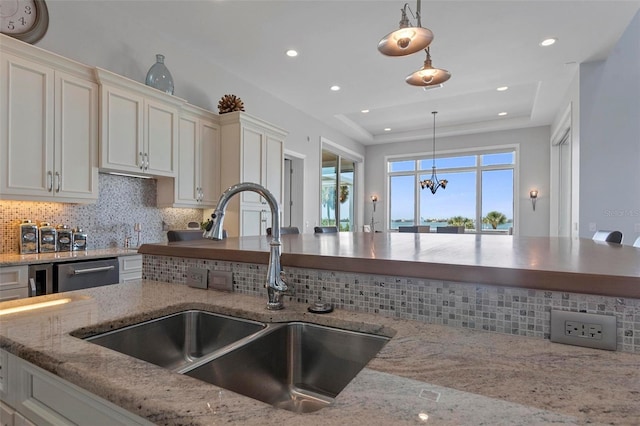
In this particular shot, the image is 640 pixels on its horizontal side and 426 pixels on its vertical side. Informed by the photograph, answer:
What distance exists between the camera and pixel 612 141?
386cm

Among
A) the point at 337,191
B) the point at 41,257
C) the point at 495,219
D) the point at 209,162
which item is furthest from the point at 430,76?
the point at 495,219

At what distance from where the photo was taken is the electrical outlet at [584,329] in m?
0.63

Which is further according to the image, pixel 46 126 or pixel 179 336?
pixel 46 126

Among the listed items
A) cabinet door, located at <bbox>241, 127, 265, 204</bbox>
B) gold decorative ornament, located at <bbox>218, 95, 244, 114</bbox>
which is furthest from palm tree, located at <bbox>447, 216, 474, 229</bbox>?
gold decorative ornament, located at <bbox>218, 95, 244, 114</bbox>

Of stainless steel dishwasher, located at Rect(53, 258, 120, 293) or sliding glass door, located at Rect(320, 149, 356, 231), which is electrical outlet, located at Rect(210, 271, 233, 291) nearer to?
stainless steel dishwasher, located at Rect(53, 258, 120, 293)

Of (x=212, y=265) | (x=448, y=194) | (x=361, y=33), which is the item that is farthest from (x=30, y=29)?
(x=448, y=194)

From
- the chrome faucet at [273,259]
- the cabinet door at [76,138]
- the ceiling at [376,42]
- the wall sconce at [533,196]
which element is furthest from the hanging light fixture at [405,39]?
the wall sconce at [533,196]

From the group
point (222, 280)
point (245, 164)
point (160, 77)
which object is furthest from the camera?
point (245, 164)

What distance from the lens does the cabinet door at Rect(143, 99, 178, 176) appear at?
9.57 feet

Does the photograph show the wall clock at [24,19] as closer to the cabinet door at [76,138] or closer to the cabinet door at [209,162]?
the cabinet door at [76,138]

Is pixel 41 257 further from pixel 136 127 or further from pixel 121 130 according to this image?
pixel 136 127

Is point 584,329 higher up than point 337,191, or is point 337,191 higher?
point 337,191

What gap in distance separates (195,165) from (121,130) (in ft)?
2.73

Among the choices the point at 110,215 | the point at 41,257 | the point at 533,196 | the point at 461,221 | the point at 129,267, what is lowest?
the point at 129,267
